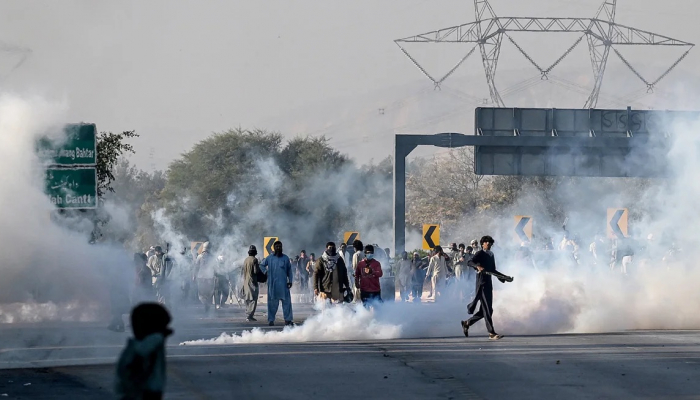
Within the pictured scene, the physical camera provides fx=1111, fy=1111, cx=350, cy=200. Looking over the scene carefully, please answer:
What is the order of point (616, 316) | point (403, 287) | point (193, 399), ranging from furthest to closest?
1. point (403, 287)
2. point (616, 316)
3. point (193, 399)

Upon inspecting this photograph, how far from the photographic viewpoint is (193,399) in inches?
437

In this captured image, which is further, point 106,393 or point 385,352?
point 385,352

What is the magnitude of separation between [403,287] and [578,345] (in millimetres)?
13817

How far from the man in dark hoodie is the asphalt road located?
2408mm

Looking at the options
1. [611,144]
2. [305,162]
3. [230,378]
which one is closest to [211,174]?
[305,162]

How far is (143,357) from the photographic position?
667 centimetres

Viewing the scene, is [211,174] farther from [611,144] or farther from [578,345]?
[578,345]

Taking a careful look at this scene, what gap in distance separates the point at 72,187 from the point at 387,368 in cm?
749

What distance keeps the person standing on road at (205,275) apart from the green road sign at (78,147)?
10.8 metres

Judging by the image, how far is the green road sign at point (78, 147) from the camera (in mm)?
18484

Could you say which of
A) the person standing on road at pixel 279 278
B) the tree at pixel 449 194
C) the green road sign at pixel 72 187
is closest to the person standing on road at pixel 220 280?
the person standing on road at pixel 279 278

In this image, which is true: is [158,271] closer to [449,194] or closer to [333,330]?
[333,330]

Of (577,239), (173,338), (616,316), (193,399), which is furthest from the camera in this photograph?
(577,239)

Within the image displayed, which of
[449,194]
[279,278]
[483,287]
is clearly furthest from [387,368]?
[449,194]
